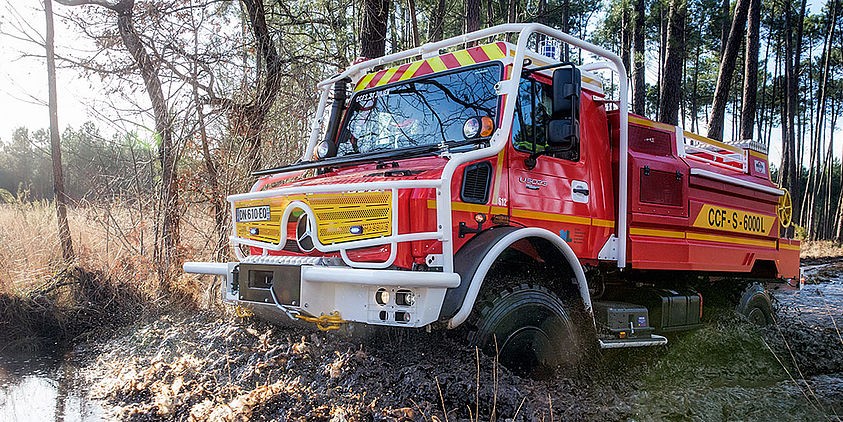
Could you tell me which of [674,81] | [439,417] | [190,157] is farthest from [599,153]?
[674,81]

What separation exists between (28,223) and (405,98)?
6.05 m

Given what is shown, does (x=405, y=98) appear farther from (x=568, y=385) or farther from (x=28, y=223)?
(x=28, y=223)

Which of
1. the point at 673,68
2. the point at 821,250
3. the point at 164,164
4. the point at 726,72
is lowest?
the point at 821,250

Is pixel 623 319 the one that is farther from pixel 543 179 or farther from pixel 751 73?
pixel 751 73

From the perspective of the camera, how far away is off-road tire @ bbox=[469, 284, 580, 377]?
4176 mm

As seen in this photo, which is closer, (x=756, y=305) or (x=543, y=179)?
(x=543, y=179)

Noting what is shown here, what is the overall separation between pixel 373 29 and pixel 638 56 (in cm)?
913

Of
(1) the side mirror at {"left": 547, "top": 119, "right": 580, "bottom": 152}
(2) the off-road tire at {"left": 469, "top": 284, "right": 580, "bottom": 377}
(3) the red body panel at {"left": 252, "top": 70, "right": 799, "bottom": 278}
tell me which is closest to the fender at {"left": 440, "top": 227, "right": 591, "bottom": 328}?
(3) the red body panel at {"left": 252, "top": 70, "right": 799, "bottom": 278}

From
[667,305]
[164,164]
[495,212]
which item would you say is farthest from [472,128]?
[164,164]

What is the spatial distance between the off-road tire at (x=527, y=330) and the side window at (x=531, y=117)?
1041 millimetres

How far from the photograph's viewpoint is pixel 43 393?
5.18m

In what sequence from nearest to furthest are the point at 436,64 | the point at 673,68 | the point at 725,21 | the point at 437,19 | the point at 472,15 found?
the point at 436,64, the point at 472,15, the point at 673,68, the point at 437,19, the point at 725,21

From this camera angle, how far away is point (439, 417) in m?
3.76

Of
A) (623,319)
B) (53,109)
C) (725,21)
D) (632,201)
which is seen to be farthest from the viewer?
(725,21)
